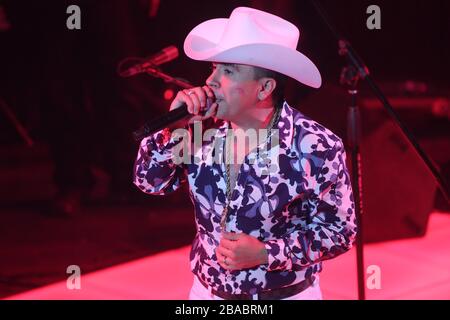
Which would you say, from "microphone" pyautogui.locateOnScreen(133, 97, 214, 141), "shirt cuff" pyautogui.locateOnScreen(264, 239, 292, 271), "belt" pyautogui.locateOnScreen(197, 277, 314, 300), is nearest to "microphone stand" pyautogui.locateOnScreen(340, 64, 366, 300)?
"belt" pyautogui.locateOnScreen(197, 277, 314, 300)

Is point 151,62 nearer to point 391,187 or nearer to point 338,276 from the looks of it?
point 338,276

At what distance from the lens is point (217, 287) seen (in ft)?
7.34

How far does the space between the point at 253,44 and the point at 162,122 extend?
38 centimetres

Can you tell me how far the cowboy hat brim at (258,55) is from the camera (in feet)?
7.00

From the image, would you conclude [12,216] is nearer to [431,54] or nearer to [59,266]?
[59,266]

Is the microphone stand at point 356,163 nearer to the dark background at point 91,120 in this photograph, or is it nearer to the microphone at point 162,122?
the microphone at point 162,122

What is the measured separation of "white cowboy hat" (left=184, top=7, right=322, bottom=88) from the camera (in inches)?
84.4

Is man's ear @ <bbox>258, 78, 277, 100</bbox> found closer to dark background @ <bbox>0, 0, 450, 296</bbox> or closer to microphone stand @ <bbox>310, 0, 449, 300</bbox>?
microphone stand @ <bbox>310, 0, 449, 300</bbox>

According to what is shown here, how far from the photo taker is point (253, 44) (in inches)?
84.3

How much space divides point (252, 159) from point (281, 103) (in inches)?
8.5

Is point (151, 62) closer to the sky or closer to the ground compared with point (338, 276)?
closer to the sky

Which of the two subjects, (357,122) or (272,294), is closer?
(272,294)

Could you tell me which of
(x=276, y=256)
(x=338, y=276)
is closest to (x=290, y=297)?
(x=276, y=256)
